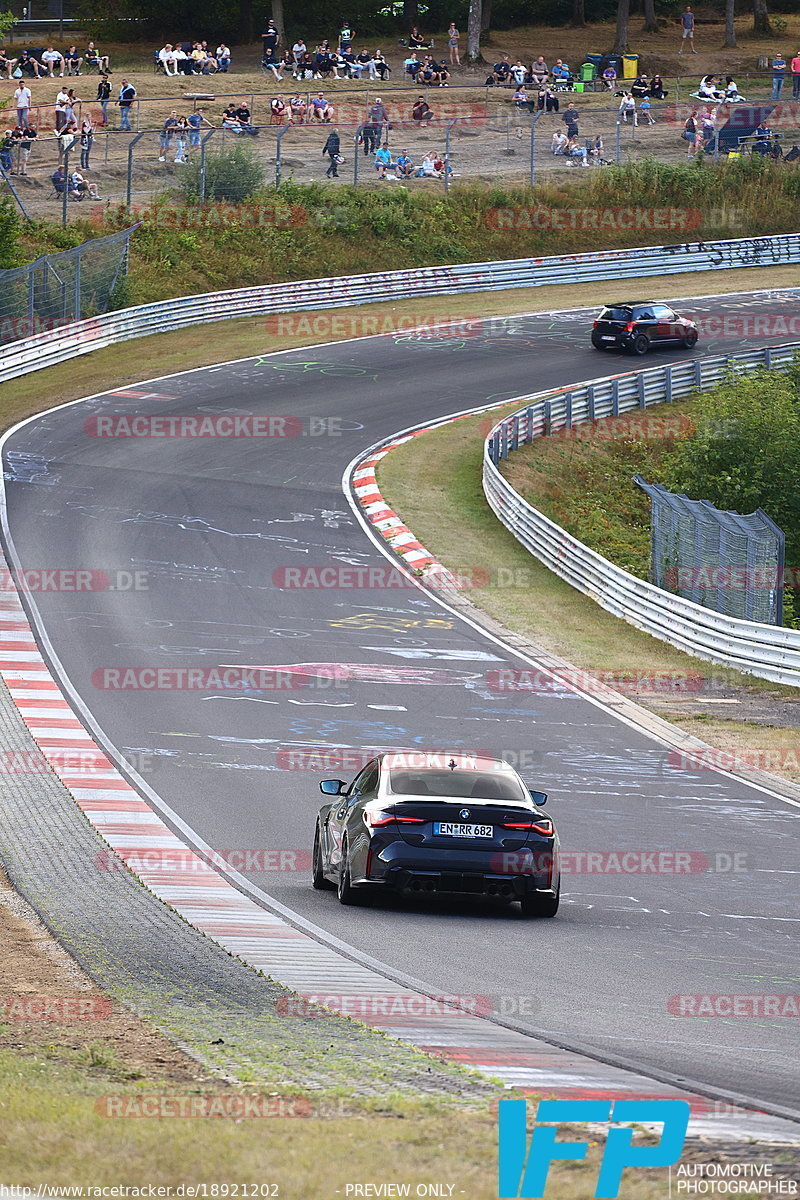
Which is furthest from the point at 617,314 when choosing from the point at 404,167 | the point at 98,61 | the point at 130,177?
the point at 98,61

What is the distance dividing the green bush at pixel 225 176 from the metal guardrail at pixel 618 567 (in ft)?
55.5

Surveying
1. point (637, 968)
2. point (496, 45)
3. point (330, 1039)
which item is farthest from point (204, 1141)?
point (496, 45)

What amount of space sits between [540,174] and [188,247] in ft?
55.3

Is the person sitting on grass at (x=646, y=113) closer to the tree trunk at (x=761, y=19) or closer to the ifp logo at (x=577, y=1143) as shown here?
the tree trunk at (x=761, y=19)

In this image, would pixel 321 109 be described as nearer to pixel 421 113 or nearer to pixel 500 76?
pixel 421 113

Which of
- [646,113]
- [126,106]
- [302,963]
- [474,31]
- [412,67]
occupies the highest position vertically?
[474,31]

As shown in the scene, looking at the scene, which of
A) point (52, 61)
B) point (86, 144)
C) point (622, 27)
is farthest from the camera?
point (622, 27)

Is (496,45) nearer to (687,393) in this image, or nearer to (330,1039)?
(687,393)

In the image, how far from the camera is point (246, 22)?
80812 millimetres

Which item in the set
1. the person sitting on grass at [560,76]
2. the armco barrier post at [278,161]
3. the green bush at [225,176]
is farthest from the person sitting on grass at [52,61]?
the person sitting on grass at [560,76]

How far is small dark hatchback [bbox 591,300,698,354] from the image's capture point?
48.0 meters

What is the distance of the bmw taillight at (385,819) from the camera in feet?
36.9

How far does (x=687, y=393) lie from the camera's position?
150 ft

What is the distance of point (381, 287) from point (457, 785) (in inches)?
1701
